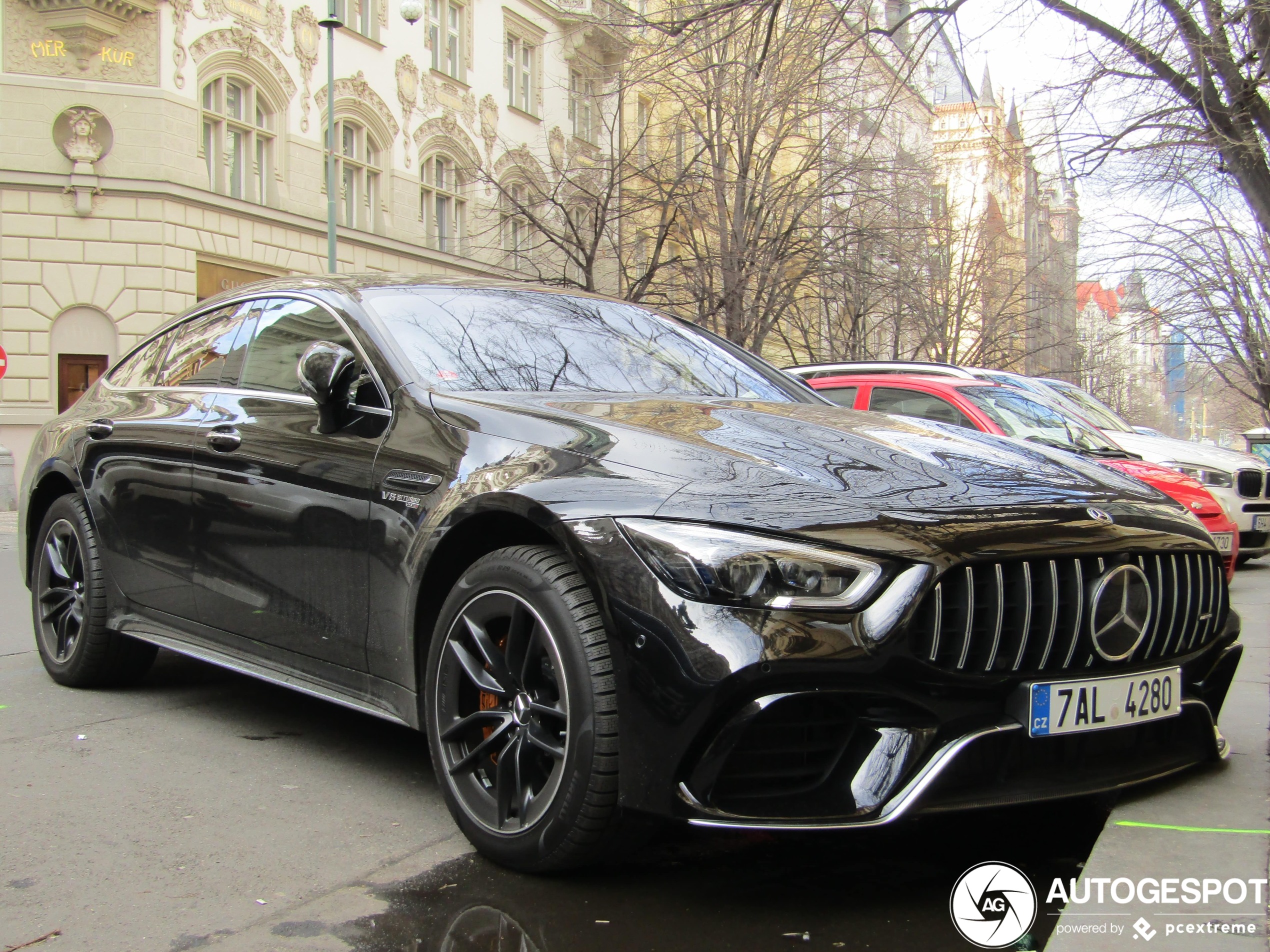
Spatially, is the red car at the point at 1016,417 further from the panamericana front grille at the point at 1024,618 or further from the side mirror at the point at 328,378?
the panamericana front grille at the point at 1024,618

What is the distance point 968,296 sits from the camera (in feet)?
117

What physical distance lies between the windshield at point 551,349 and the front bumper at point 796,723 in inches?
50.6

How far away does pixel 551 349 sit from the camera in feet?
13.9

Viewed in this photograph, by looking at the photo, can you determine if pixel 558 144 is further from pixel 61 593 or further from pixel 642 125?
pixel 61 593

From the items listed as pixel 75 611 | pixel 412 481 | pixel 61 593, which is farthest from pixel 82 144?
pixel 412 481

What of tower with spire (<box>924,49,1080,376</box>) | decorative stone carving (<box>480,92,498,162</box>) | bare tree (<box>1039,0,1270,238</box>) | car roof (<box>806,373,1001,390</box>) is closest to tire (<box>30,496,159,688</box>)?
car roof (<box>806,373,1001,390</box>)

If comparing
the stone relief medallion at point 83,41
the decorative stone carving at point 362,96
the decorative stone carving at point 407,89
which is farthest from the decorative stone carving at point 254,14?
the decorative stone carving at point 407,89

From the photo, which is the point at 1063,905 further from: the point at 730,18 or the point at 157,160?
the point at 157,160

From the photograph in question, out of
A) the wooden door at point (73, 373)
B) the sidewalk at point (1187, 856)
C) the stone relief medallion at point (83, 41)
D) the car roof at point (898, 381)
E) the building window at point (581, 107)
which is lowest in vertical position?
the sidewalk at point (1187, 856)

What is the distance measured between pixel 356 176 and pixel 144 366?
72.6 feet

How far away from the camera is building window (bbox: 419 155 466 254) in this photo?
28.8m

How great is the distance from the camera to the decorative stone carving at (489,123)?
2995cm

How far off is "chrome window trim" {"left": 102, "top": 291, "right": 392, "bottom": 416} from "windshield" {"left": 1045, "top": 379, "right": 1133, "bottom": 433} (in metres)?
8.09

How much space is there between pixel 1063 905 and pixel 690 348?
7.86ft
